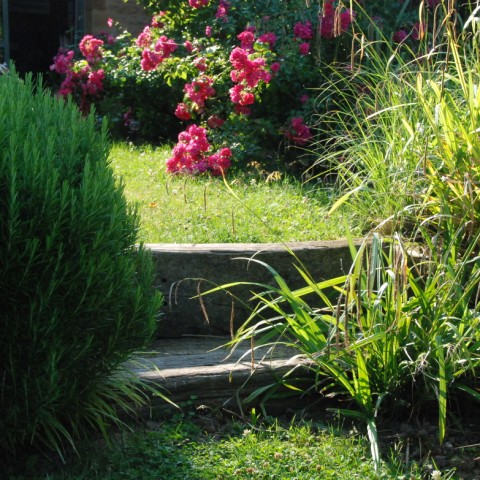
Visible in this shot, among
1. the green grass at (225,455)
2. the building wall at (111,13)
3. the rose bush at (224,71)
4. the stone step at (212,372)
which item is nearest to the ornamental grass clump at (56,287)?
the green grass at (225,455)

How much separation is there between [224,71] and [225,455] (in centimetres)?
478

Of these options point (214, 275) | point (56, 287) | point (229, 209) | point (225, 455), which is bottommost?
point (225, 455)

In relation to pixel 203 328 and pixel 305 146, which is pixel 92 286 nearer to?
pixel 203 328

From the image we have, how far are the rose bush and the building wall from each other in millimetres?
1180

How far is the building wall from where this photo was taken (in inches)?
428

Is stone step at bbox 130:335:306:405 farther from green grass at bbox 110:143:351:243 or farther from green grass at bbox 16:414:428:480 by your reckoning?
green grass at bbox 110:143:351:243

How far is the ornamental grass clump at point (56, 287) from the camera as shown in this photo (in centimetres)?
315

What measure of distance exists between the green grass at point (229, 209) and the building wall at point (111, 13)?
4457 millimetres

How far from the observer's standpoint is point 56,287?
3178 mm

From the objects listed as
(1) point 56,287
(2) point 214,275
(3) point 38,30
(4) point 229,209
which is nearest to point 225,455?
(1) point 56,287

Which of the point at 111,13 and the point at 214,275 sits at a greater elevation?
the point at 111,13

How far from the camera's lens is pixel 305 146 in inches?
287

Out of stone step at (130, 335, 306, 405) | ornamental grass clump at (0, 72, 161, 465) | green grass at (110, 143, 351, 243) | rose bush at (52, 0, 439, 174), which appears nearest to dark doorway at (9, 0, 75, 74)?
rose bush at (52, 0, 439, 174)

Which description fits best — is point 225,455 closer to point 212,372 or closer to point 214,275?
point 212,372
